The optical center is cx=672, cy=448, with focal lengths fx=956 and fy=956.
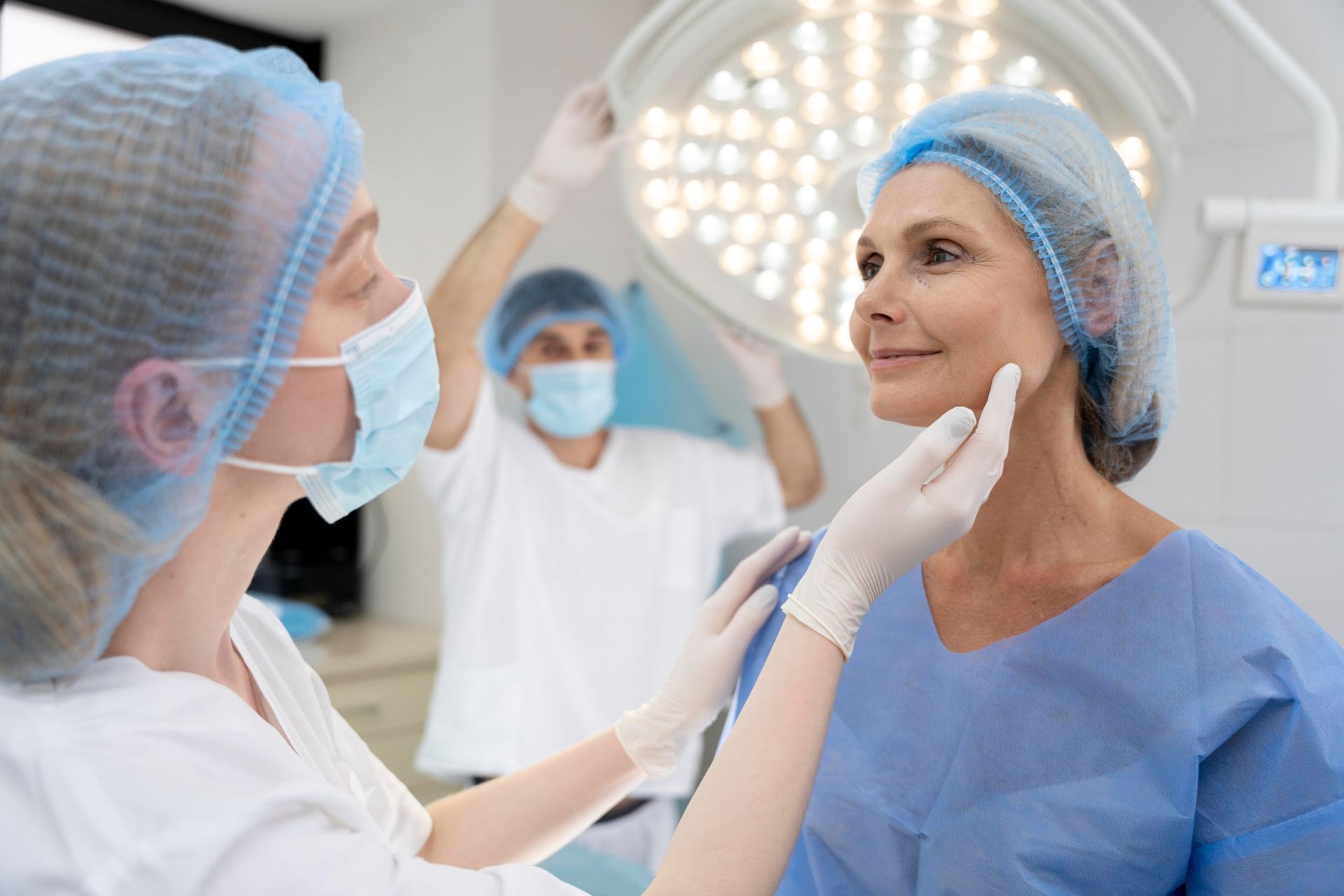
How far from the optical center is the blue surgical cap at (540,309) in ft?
8.32

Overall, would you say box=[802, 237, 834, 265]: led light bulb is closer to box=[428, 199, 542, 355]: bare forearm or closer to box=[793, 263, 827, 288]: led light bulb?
box=[793, 263, 827, 288]: led light bulb

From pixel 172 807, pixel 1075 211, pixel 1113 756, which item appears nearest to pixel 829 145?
pixel 1075 211

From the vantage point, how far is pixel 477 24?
116 inches

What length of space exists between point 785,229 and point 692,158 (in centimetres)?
17

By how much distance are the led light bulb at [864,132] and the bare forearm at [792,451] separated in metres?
1.44

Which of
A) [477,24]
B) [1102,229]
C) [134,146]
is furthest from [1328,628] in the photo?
[477,24]

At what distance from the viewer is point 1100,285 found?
1.09 metres

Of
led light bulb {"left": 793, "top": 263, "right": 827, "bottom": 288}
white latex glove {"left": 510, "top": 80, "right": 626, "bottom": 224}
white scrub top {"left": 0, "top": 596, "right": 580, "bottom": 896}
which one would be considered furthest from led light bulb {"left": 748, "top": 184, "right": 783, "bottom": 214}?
white scrub top {"left": 0, "top": 596, "right": 580, "bottom": 896}

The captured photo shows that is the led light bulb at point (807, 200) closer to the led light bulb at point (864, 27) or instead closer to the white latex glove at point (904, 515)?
the led light bulb at point (864, 27)

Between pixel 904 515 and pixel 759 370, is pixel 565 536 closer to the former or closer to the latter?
pixel 759 370

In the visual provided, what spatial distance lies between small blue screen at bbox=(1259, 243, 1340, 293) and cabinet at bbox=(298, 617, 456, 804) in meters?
2.30

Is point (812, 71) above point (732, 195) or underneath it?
above

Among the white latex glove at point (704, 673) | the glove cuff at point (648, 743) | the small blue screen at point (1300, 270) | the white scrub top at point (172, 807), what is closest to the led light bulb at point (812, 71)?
the white latex glove at point (704, 673)

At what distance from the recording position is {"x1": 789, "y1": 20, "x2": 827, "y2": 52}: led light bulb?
118 cm
